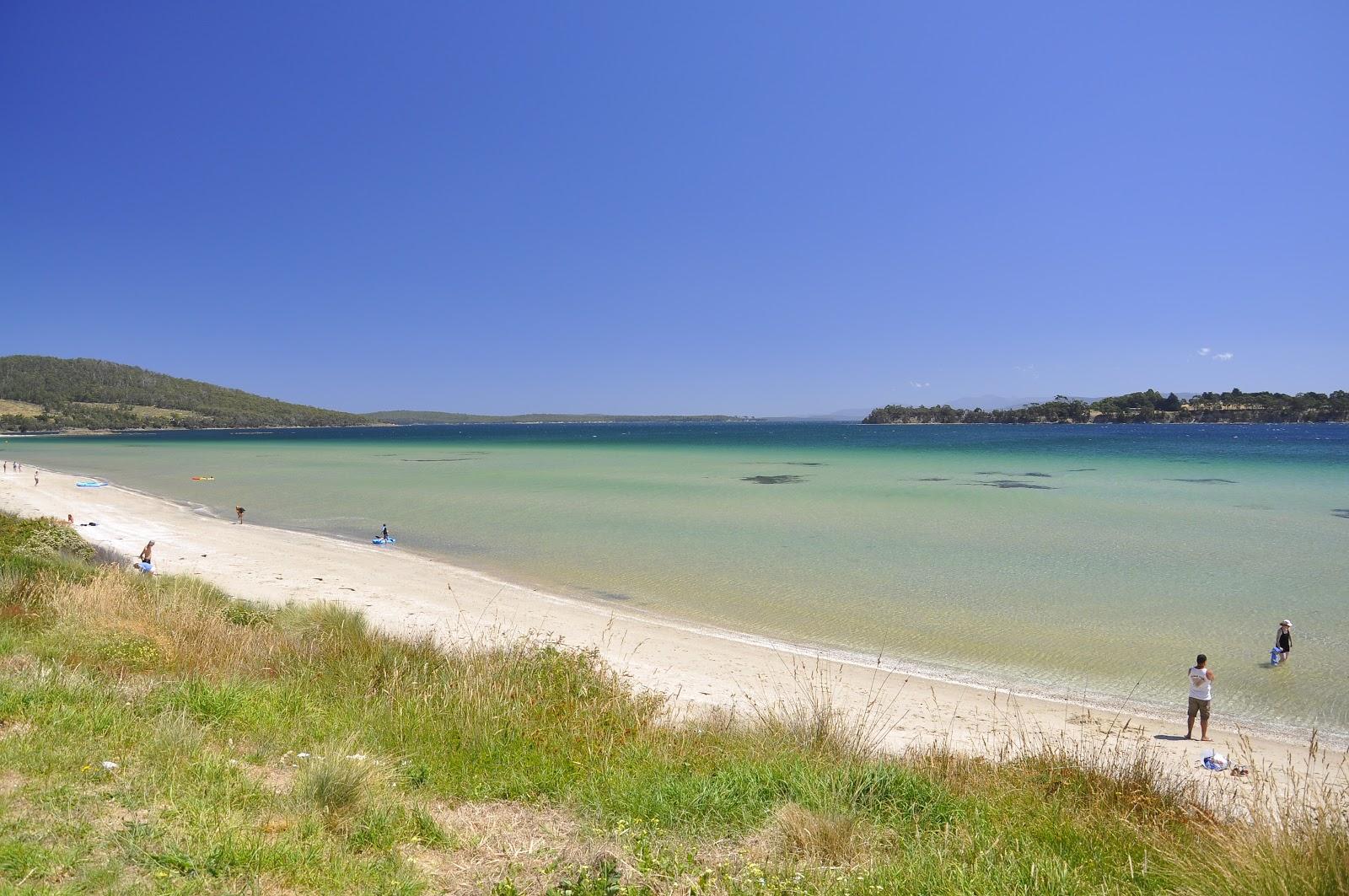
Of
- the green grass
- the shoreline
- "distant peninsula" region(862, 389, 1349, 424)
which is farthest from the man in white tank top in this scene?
"distant peninsula" region(862, 389, 1349, 424)

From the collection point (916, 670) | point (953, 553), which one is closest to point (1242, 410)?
point (953, 553)

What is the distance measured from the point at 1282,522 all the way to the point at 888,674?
2713cm

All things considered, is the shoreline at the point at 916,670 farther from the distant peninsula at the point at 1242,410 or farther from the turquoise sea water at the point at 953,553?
the distant peninsula at the point at 1242,410

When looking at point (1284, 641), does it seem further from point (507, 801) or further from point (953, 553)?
point (507, 801)

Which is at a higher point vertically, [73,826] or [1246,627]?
[73,826]

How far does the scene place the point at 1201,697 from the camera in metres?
8.76

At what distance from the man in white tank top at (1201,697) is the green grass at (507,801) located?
4524 mm

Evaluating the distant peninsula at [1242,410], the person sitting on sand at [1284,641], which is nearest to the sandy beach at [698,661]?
the person sitting on sand at [1284,641]

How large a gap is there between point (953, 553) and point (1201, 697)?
13218mm

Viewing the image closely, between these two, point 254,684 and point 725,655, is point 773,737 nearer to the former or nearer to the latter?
point 254,684

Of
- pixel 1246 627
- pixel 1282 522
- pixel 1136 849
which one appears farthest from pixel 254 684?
pixel 1282 522

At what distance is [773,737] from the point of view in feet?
18.7

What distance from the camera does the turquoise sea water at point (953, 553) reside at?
1222 centimetres

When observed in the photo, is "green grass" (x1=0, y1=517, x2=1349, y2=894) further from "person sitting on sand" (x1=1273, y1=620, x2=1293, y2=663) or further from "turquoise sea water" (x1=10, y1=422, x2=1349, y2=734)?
"person sitting on sand" (x1=1273, y1=620, x2=1293, y2=663)
